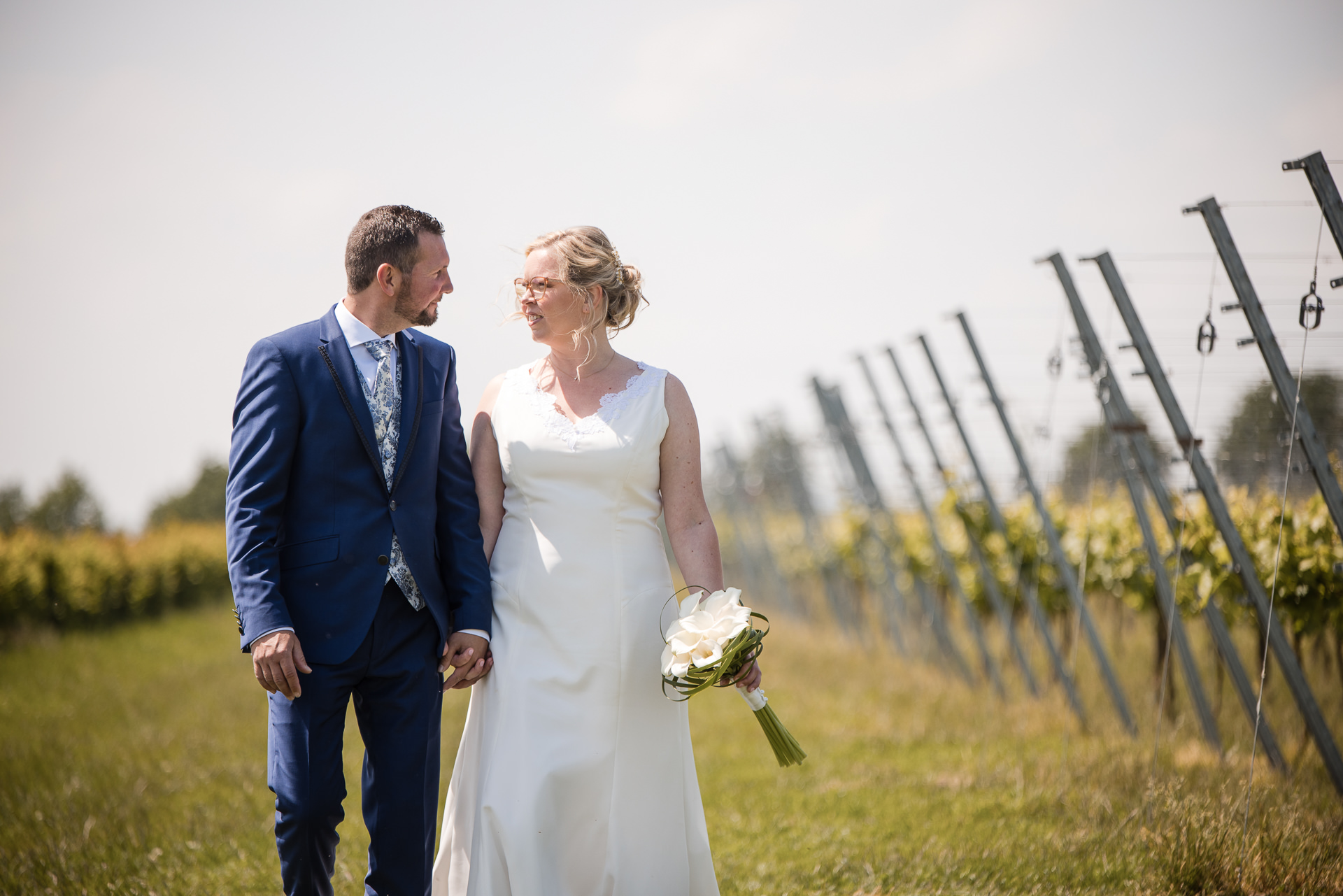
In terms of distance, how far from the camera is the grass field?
3.66 metres

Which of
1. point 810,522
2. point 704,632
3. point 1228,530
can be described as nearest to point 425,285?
point 704,632

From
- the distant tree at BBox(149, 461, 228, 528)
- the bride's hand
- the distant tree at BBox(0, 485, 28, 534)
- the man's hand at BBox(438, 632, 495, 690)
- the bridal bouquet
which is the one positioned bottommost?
the bride's hand

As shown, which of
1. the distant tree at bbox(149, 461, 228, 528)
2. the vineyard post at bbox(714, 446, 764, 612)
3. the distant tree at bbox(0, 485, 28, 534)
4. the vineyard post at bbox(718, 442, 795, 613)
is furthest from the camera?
the distant tree at bbox(149, 461, 228, 528)

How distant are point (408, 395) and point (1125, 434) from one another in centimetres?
375

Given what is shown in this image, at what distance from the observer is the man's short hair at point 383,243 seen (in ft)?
9.34

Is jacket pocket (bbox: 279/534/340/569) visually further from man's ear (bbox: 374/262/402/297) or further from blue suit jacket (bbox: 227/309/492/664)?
man's ear (bbox: 374/262/402/297)

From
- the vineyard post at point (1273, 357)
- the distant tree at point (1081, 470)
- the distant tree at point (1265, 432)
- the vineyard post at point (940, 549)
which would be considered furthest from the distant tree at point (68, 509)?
the vineyard post at point (1273, 357)

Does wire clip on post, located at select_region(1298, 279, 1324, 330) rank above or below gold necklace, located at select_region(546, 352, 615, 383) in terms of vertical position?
below

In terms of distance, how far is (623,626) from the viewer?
2.93 m

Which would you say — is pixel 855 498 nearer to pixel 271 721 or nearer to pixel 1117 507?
pixel 1117 507

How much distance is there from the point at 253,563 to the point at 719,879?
2204mm

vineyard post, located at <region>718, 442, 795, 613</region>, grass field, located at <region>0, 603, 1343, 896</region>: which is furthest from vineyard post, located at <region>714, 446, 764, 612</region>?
grass field, located at <region>0, 603, 1343, 896</region>

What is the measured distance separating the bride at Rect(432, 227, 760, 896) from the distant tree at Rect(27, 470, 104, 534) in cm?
1450

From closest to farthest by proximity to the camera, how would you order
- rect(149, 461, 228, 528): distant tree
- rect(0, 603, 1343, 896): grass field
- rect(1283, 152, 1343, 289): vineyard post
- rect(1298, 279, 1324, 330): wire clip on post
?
rect(1283, 152, 1343, 289): vineyard post < rect(1298, 279, 1324, 330): wire clip on post < rect(0, 603, 1343, 896): grass field < rect(149, 461, 228, 528): distant tree
